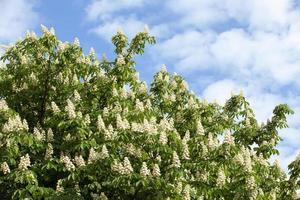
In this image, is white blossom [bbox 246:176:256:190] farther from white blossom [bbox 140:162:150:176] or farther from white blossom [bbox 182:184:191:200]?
white blossom [bbox 140:162:150:176]

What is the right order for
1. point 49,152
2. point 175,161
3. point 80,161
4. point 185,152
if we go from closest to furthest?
point 175,161 < point 80,161 < point 185,152 < point 49,152

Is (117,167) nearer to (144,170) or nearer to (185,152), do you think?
(144,170)

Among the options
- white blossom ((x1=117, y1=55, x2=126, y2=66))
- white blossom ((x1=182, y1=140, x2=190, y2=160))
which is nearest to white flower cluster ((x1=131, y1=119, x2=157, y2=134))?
white blossom ((x1=182, y1=140, x2=190, y2=160))

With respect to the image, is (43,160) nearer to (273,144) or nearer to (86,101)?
(86,101)

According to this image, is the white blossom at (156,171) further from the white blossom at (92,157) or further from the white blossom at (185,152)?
the white blossom at (92,157)

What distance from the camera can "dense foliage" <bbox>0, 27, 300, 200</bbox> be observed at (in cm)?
1343

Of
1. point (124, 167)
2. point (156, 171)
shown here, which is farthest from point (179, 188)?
point (124, 167)

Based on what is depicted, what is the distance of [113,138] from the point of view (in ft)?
45.7

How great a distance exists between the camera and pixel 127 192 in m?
13.5

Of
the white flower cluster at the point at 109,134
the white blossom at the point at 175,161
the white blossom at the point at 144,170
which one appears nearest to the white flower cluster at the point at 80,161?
the white flower cluster at the point at 109,134

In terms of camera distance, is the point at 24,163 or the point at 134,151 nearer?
the point at 24,163

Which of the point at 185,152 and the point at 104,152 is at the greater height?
the point at 185,152

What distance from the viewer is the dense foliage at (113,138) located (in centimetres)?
1343

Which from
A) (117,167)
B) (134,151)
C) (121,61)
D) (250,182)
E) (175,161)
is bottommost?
(250,182)
